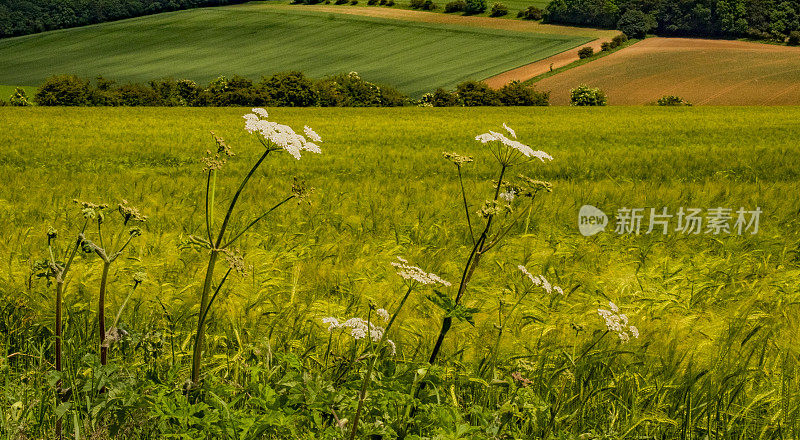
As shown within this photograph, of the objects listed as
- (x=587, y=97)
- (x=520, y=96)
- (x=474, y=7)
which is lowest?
(x=587, y=97)

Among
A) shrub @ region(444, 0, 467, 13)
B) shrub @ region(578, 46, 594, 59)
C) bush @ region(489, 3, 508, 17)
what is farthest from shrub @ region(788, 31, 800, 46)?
shrub @ region(444, 0, 467, 13)

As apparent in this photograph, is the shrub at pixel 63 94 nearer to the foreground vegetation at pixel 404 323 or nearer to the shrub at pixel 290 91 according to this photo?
the shrub at pixel 290 91

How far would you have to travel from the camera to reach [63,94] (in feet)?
167

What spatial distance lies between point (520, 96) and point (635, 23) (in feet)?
137

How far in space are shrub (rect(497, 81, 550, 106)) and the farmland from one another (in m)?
3.47

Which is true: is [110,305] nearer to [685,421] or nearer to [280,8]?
[685,421]

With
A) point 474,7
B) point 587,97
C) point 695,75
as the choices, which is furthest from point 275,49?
point 695,75

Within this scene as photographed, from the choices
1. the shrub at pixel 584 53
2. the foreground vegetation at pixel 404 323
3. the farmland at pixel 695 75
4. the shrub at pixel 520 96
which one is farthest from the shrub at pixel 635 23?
the foreground vegetation at pixel 404 323

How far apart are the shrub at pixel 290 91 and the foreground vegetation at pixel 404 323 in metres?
43.8

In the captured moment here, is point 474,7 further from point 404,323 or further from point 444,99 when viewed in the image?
point 404,323

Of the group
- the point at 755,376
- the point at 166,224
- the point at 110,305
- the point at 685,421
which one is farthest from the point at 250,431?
the point at 166,224

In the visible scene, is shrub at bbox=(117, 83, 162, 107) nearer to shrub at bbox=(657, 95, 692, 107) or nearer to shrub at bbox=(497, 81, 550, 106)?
shrub at bbox=(497, 81, 550, 106)

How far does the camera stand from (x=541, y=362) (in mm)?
2973

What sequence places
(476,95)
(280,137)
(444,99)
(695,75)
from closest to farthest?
(280,137) < (476,95) < (444,99) < (695,75)
